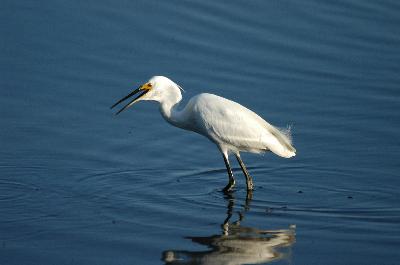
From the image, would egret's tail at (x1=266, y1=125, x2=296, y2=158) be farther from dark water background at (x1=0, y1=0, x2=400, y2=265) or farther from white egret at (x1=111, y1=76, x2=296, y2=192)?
dark water background at (x1=0, y1=0, x2=400, y2=265)

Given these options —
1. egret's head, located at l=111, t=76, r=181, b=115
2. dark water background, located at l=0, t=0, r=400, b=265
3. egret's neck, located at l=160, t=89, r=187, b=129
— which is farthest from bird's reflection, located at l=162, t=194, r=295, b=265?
egret's head, located at l=111, t=76, r=181, b=115

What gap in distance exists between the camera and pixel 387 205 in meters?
10.4

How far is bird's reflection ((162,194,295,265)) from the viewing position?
8.60 m

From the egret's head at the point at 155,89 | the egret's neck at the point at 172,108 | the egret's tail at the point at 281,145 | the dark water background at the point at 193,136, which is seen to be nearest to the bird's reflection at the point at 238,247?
the dark water background at the point at 193,136

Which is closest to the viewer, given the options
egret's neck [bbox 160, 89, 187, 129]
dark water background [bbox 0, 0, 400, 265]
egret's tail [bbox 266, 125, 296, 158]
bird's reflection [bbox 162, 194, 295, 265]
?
bird's reflection [bbox 162, 194, 295, 265]

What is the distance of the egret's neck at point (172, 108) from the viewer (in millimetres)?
11672

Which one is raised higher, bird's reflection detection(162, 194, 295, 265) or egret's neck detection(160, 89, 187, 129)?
egret's neck detection(160, 89, 187, 129)

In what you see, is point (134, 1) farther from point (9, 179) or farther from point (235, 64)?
point (9, 179)

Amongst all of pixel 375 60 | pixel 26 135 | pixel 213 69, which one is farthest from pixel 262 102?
pixel 26 135

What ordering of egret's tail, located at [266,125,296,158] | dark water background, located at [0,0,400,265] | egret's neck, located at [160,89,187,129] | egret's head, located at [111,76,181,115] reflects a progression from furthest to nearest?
egret's neck, located at [160,89,187,129]
egret's head, located at [111,76,181,115]
egret's tail, located at [266,125,296,158]
dark water background, located at [0,0,400,265]

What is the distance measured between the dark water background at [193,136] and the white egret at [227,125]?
428 mm

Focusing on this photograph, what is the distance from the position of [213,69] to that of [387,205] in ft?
15.5

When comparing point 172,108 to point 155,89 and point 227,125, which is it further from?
point 227,125

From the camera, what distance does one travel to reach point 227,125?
11.4 metres
